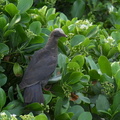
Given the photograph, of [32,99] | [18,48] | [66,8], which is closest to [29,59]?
[18,48]

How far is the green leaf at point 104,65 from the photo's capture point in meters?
2.60

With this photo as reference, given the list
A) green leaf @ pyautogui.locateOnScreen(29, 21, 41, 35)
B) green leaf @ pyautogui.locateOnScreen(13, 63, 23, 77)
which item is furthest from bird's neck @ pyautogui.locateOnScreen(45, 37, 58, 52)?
green leaf @ pyautogui.locateOnScreen(13, 63, 23, 77)

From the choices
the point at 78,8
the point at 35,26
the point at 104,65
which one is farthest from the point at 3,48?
the point at 78,8

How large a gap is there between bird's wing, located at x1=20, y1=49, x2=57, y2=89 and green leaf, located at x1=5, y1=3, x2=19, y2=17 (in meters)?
0.32

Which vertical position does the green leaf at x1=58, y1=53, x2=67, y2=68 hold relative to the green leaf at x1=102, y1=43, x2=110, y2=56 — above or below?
above

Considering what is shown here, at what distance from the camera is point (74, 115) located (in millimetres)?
2492

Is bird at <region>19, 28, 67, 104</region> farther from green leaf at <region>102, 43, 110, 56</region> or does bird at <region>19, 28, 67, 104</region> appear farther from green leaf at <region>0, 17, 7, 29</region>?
green leaf at <region>102, 43, 110, 56</region>

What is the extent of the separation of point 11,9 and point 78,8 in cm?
205

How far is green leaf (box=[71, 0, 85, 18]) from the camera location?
4.52m

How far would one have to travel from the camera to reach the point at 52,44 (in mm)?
2639

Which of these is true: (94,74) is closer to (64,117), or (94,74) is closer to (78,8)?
(64,117)

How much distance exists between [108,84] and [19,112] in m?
0.67

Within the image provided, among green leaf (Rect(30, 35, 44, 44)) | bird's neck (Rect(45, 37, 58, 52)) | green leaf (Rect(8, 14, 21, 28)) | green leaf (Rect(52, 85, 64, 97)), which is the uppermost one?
green leaf (Rect(8, 14, 21, 28))

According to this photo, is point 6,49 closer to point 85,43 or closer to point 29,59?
point 29,59
